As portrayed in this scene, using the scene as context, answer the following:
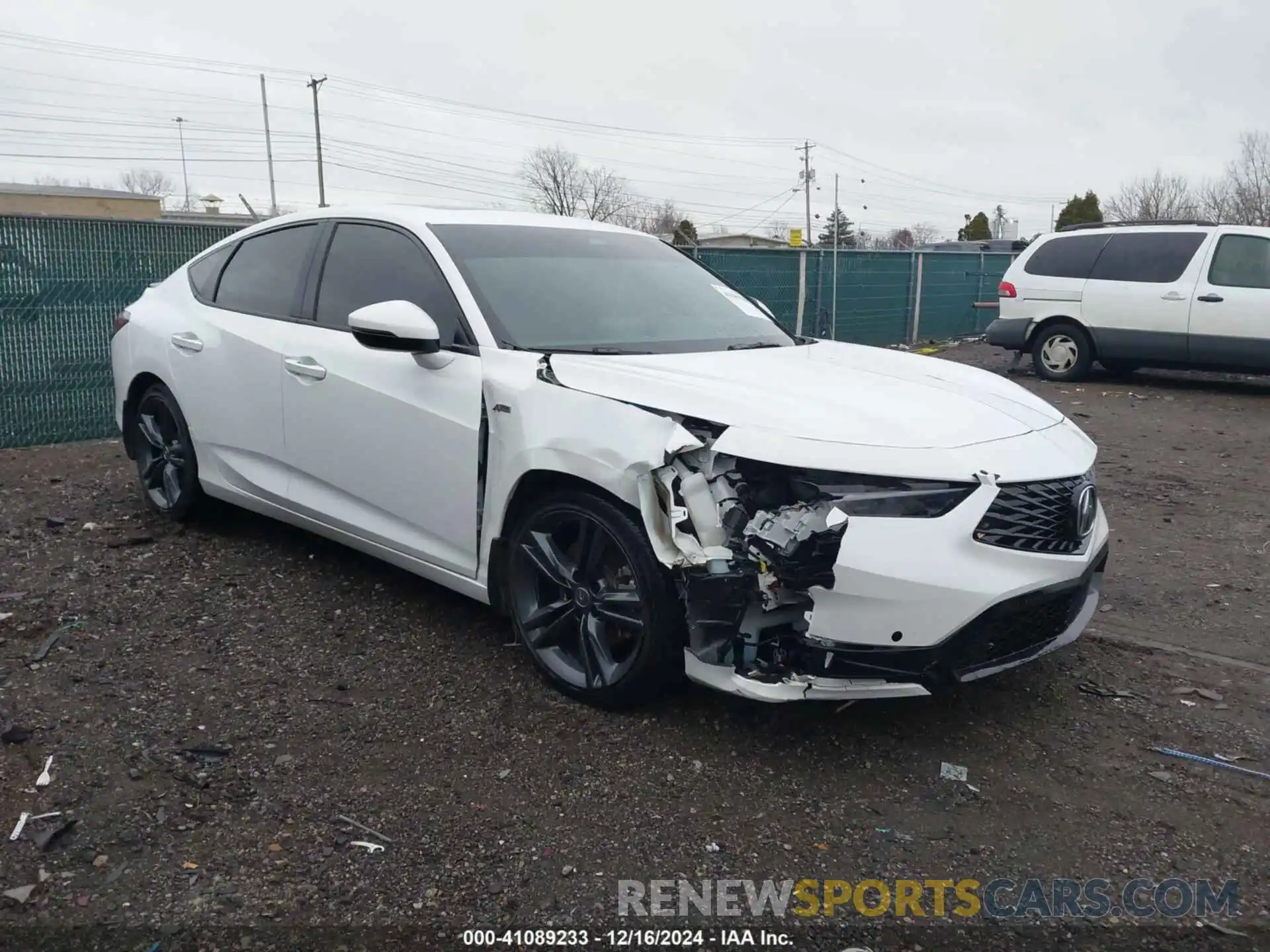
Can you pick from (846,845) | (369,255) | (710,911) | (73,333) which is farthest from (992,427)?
(73,333)

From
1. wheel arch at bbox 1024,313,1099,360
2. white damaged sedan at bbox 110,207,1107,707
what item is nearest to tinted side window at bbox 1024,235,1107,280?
wheel arch at bbox 1024,313,1099,360

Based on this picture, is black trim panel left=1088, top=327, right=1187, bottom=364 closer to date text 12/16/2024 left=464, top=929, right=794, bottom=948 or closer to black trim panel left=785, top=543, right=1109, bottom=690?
black trim panel left=785, top=543, right=1109, bottom=690

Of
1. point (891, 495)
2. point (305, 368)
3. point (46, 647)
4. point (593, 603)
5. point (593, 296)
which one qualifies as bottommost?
point (46, 647)

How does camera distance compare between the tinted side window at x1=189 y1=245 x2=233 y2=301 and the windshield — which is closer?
the windshield

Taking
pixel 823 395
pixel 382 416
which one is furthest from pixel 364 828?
pixel 823 395

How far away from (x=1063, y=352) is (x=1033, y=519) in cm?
1015

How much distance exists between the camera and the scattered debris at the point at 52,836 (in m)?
2.71

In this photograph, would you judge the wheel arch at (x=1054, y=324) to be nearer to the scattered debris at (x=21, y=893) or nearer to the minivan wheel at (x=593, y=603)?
the minivan wheel at (x=593, y=603)

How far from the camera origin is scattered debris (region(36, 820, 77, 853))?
8.87ft

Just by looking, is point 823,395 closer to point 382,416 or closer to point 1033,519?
point 1033,519

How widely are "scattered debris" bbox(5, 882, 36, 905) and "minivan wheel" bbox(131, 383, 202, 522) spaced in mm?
2778

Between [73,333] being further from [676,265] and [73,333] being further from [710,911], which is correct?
[710,911]

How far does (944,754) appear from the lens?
3.27 metres

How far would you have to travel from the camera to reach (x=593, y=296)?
4078mm
